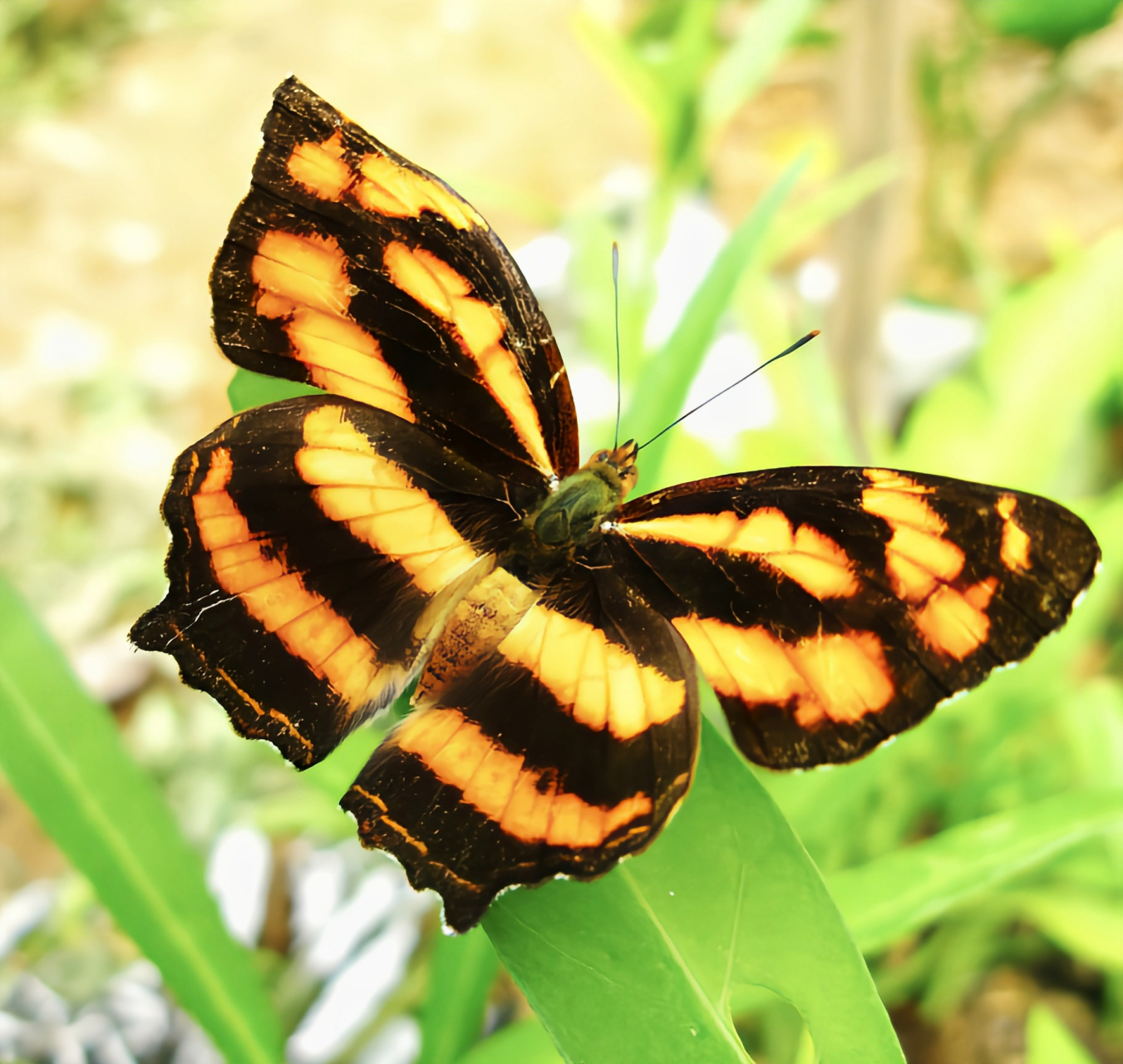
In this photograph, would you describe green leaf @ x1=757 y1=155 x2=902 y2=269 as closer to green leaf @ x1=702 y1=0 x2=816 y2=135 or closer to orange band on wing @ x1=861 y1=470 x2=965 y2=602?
green leaf @ x1=702 y1=0 x2=816 y2=135

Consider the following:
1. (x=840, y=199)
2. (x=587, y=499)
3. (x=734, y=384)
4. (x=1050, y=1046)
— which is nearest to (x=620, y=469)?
(x=587, y=499)

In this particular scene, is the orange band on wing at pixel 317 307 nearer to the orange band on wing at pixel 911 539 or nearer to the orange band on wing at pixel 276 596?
the orange band on wing at pixel 276 596

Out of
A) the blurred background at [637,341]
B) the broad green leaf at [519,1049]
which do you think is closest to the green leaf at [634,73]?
the blurred background at [637,341]

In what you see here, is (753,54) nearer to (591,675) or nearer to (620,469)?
(620,469)

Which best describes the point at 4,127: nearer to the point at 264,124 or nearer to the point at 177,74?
the point at 177,74

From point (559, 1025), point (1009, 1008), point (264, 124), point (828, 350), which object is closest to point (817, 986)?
point (559, 1025)
